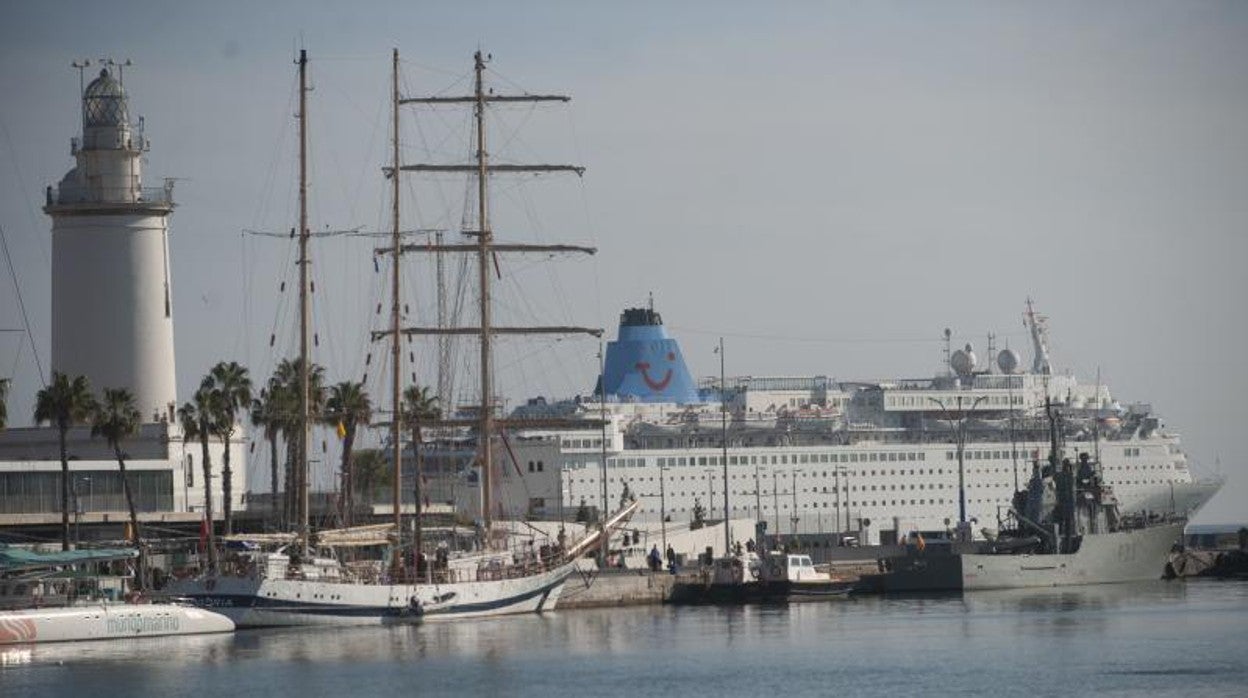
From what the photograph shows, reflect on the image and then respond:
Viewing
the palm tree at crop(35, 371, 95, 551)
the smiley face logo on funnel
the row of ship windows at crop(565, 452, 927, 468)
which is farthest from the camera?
the smiley face logo on funnel

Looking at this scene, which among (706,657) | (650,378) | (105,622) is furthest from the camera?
(650,378)

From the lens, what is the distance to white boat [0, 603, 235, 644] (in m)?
56.1

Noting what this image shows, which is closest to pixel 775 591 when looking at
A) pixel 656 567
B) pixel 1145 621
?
pixel 656 567

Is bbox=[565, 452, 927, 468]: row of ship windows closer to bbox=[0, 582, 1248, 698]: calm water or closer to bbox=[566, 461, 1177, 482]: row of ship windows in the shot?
bbox=[566, 461, 1177, 482]: row of ship windows

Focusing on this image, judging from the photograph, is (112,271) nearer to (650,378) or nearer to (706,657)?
(706,657)

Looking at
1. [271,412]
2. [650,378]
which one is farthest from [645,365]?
[271,412]

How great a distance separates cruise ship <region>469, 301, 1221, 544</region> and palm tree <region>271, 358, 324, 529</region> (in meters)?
33.8

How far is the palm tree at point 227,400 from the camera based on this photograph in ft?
240

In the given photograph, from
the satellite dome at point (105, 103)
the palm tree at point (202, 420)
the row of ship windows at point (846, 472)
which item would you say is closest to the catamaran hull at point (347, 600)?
the palm tree at point (202, 420)

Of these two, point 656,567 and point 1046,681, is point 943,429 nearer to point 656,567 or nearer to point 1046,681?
point 656,567

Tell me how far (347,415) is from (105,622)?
17.2 meters

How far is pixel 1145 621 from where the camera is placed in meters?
60.9

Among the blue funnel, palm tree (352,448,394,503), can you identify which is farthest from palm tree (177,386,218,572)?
the blue funnel

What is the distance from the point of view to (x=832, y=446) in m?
124
